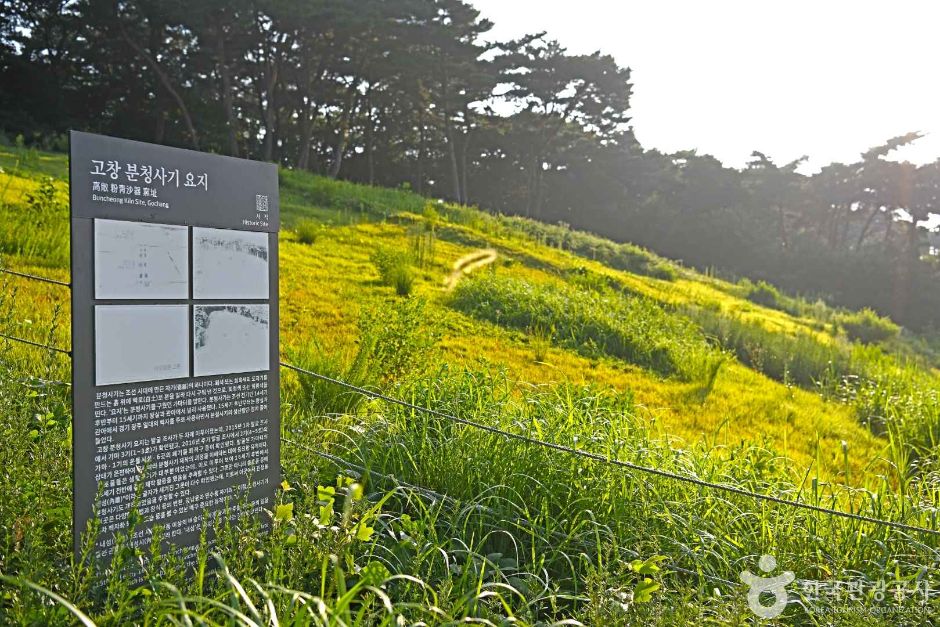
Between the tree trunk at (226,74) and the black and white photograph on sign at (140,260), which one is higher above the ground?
the tree trunk at (226,74)

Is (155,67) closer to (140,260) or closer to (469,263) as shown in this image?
(469,263)

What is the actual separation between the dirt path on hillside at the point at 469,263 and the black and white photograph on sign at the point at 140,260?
6371mm

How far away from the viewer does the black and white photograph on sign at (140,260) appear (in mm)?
2330

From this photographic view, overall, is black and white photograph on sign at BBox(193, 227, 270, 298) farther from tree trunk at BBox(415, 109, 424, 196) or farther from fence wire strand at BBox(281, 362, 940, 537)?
tree trunk at BBox(415, 109, 424, 196)

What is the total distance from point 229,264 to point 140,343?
0.43 meters

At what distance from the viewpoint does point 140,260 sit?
242cm

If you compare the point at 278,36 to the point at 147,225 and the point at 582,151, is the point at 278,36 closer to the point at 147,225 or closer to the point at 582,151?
the point at 582,151

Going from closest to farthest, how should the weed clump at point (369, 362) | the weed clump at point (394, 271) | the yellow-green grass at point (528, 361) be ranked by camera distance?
the weed clump at point (369, 362) < the yellow-green grass at point (528, 361) < the weed clump at point (394, 271)

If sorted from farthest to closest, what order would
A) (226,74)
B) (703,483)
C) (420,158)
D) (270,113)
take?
(420,158) < (270,113) < (226,74) < (703,483)

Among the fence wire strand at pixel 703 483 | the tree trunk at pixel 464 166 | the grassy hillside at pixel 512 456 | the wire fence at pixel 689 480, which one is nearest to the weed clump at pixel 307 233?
the grassy hillside at pixel 512 456

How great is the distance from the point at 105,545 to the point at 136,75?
24209mm

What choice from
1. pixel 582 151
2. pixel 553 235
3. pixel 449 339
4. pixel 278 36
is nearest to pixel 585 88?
pixel 582 151

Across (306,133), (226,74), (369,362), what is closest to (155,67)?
(226,74)

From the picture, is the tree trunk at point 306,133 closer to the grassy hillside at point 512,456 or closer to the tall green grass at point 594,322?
the grassy hillside at point 512,456
